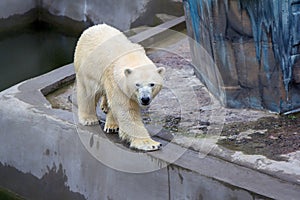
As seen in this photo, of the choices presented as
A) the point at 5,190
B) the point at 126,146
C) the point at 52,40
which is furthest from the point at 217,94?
the point at 52,40

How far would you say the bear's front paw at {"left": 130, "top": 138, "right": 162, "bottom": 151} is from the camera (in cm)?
435

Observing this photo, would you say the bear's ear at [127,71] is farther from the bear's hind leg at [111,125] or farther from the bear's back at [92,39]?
the bear's hind leg at [111,125]

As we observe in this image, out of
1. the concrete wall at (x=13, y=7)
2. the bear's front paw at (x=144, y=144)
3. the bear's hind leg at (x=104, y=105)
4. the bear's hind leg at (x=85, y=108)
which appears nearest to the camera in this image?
the bear's front paw at (x=144, y=144)

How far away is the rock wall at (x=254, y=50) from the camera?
4.79 meters

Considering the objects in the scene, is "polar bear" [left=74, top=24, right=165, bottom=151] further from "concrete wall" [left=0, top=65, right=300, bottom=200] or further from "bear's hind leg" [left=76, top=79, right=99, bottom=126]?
"concrete wall" [left=0, top=65, right=300, bottom=200]

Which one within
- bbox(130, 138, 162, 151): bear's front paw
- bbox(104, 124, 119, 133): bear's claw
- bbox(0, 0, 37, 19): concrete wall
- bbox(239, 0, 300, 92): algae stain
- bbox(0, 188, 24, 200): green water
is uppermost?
bbox(239, 0, 300, 92): algae stain

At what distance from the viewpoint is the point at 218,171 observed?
162 inches

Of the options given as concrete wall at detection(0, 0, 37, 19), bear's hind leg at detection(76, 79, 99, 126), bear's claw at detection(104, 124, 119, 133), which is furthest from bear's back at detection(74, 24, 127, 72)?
concrete wall at detection(0, 0, 37, 19)

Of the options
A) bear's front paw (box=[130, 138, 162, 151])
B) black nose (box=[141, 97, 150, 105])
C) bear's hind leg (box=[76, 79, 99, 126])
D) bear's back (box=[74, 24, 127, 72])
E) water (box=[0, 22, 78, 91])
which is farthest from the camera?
water (box=[0, 22, 78, 91])

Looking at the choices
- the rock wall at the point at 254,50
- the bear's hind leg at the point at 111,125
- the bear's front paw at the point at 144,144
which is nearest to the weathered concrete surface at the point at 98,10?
the rock wall at the point at 254,50

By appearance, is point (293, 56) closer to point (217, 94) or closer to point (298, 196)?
point (217, 94)

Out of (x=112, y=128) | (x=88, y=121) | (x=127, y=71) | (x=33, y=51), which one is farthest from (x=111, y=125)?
(x=33, y=51)

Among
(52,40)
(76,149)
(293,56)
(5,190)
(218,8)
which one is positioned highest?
(218,8)

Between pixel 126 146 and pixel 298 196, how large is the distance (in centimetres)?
119
